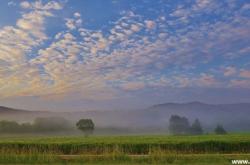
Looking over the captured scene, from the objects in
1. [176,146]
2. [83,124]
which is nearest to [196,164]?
[176,146]

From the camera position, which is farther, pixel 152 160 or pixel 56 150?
pixel 56 150

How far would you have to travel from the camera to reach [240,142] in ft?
105

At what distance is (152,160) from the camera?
69.2 feet

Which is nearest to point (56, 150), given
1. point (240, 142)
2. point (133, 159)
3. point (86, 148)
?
point (86, 148)

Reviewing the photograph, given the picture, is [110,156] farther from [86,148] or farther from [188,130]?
[188,130]

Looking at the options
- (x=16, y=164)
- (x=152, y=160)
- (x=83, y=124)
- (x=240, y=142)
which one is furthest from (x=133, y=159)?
(x=83, y=124)

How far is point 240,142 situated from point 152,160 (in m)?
13.5

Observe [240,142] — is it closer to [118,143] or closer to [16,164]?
[118,143]

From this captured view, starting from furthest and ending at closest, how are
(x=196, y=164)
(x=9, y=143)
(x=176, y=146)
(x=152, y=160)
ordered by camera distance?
(x=9, y=143) < (x=176, y=146) < (x=152, y=160) < (x=196, y=164)

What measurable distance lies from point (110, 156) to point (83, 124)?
6405 cm

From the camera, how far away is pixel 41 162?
21.7 metres

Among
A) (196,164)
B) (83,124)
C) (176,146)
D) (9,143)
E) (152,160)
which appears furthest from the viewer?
(83,124)

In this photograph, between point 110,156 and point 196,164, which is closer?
point 196,164

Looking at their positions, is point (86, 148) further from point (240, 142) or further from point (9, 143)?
point (240, 142)
